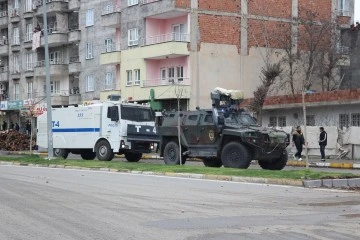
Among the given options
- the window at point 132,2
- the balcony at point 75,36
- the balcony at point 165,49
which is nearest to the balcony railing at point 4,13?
the balcony at point 75,36

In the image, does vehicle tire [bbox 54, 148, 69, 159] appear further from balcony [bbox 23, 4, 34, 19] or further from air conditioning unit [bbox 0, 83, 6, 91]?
air conditioning unit [bbox 0, 83, 6, 91]

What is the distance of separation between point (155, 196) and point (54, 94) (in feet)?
159

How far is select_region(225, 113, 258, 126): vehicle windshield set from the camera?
22734 mm

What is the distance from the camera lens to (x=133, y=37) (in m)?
47.4

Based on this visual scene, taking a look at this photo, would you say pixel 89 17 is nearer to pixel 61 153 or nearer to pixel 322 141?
pixel 61 153

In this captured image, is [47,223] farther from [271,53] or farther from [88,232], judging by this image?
[271,53]

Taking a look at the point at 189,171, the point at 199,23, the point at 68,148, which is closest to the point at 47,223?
the point at 189,171

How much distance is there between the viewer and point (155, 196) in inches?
558

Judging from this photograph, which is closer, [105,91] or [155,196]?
[155,196]

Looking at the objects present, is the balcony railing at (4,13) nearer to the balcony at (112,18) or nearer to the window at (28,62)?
the window at (28,62)

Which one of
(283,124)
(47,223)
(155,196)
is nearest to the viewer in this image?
(47,223)

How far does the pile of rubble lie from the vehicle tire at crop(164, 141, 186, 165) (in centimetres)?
2202

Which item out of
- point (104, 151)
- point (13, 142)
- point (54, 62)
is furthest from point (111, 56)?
point (104, 151)

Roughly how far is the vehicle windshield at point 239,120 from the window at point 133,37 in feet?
82.5
